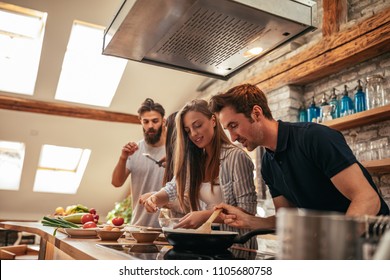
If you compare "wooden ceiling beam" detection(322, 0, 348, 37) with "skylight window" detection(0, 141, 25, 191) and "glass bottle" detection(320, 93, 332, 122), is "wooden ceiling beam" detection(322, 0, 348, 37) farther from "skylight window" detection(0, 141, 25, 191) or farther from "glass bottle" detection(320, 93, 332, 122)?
"skylight window" detection(0, 141, 25, 191)

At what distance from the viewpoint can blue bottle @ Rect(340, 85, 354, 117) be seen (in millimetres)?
2814

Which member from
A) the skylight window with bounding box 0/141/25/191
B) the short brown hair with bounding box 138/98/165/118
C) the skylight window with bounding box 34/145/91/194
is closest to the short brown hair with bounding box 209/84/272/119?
the short brown hair with bounding box 138/98/165/118

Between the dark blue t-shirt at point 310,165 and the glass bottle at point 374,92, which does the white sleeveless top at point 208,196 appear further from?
the glass bottle at point 374,92

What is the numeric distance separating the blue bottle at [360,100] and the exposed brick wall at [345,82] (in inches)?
6.2

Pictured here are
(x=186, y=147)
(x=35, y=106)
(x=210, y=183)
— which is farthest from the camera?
(x=35, y=106)

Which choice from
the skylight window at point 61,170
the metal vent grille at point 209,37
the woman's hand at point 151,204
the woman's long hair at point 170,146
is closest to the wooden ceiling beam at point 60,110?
the skylight window at point 61,170

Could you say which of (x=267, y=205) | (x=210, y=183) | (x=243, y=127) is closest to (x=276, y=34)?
(x=243, y=127)

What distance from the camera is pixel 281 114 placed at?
11.5 ft

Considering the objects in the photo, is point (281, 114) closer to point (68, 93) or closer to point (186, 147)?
point (186, 147)

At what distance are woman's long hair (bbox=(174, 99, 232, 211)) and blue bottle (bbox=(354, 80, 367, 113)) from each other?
58.3 inches

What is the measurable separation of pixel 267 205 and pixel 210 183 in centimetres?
199

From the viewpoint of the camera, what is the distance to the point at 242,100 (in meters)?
1.37

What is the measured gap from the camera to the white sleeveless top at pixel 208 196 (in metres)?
1.58

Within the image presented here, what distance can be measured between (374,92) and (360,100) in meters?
0.11
